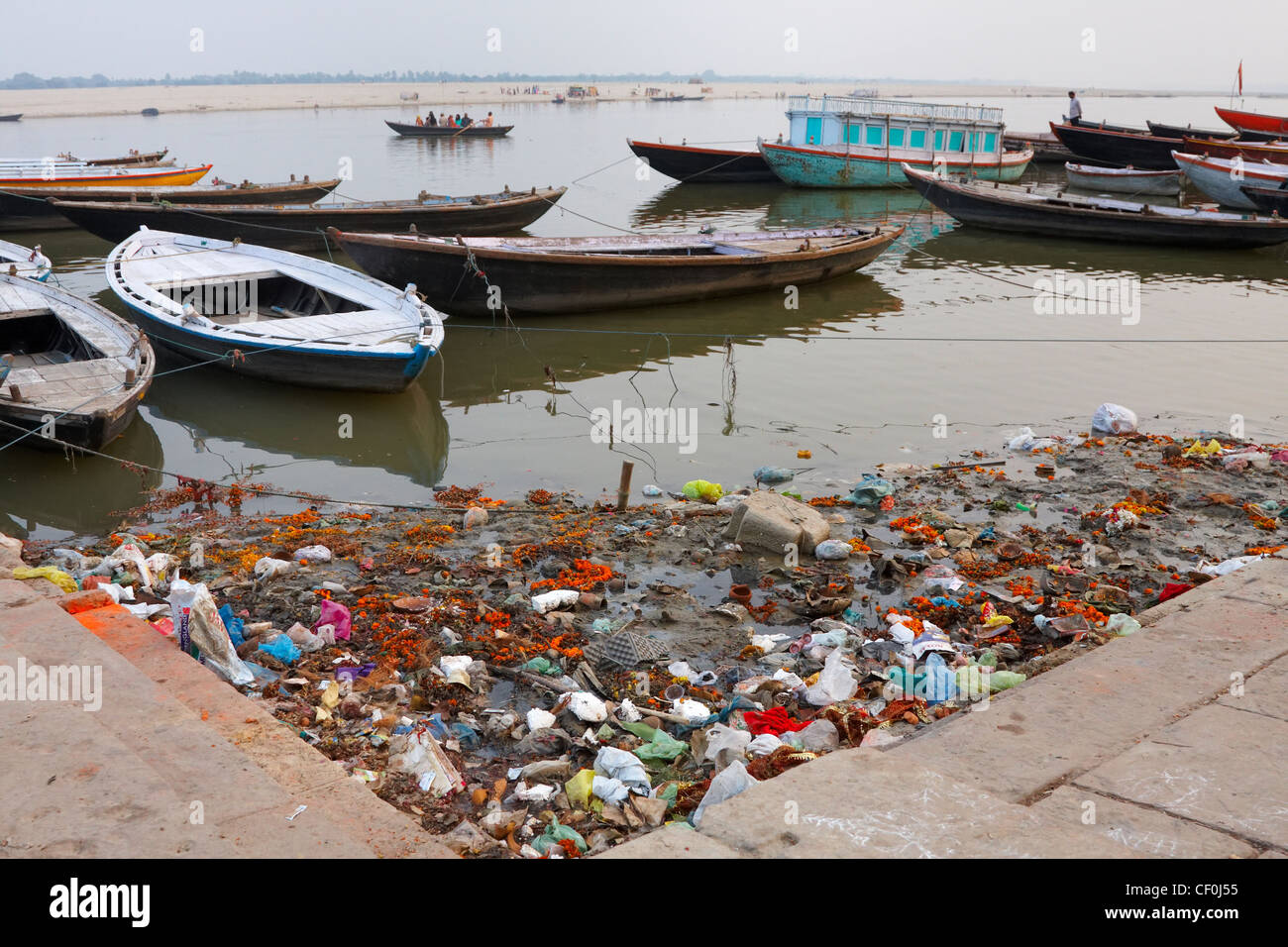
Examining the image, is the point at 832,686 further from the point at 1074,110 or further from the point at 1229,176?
the point at 1074,110

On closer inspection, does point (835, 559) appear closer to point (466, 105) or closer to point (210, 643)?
point (210, 643)

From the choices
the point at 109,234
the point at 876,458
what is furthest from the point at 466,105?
the point at 876,458

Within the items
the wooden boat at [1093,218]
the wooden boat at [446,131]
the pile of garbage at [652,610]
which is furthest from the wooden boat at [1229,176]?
the wooden boat at [446,131]

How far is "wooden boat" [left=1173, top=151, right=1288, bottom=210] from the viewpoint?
24062mm

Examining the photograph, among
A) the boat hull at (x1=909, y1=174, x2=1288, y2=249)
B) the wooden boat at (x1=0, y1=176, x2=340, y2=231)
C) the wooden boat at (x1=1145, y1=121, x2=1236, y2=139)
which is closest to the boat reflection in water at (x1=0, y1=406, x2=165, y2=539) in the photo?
the wooden boat at (x1=0, y1=176, x2=340, y2=231)

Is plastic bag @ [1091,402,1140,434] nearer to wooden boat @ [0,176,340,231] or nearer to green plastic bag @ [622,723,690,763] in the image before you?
green plastic bag @ [622,723,690,763]

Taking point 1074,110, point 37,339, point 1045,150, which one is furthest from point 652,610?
point 1045,150

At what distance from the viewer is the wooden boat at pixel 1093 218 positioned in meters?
19.8

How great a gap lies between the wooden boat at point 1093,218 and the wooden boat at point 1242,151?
805cm

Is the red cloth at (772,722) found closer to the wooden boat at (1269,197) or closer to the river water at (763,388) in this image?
the river water at (763,388)

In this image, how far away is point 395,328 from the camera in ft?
35.9

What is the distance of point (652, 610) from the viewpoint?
6.34 metres

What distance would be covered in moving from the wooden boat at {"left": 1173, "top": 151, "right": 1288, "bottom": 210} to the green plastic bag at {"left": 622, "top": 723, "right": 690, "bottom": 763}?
25.2 meters

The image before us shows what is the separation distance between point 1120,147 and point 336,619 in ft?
111
